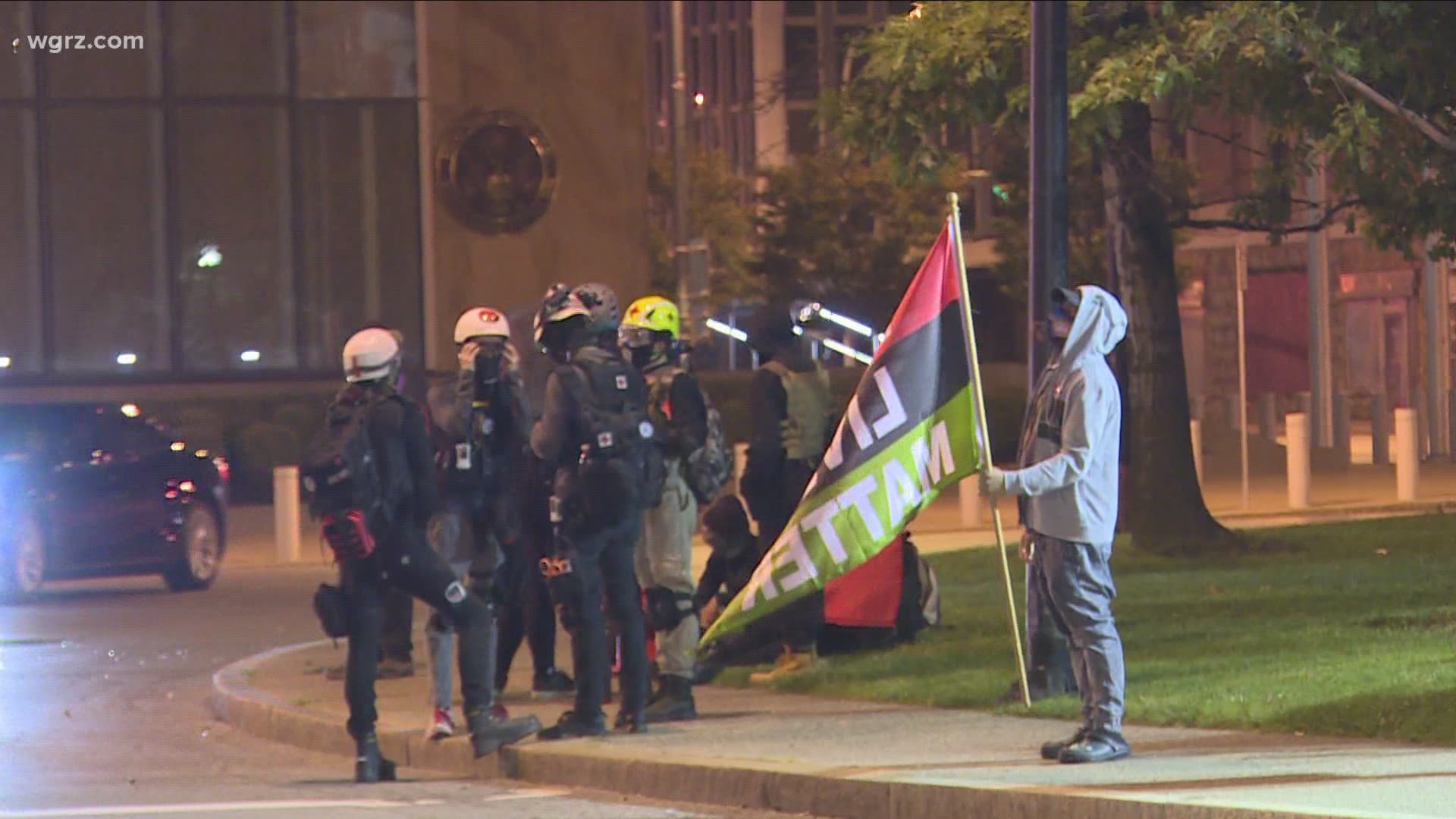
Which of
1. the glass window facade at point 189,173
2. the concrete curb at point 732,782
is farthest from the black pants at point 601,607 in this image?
the glass window facade at point 189,173

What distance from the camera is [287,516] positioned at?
23.1 metres

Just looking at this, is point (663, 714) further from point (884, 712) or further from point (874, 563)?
Answer: point (874, 563)

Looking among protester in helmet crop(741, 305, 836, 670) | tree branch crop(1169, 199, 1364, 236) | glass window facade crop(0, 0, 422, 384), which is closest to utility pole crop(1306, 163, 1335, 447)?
glass window facade crop(0, 0, 422, 384)

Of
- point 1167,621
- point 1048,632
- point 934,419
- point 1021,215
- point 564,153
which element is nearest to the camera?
point 934,419

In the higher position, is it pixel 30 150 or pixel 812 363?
pixel 30 150

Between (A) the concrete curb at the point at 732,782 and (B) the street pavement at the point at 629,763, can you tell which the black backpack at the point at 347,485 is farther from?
(A) the concrete curb at the point at 732,782

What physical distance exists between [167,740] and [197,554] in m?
8.28

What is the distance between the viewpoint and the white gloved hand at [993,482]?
356 inches

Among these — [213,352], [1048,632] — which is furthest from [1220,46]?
[213,352]

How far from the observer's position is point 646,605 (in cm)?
1121

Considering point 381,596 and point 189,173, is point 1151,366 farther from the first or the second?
point 189,173

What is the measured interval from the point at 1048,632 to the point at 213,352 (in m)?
24.1

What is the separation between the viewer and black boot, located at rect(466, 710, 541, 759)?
10.3m

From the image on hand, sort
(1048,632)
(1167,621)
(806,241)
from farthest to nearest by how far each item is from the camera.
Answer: (806,241), (1167,621), (1048,632)
